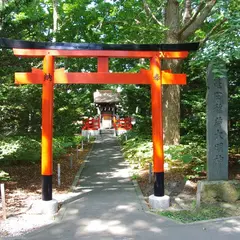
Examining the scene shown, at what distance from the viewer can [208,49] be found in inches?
263

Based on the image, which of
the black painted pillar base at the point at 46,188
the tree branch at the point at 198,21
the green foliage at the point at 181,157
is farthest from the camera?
the tree branch at the point at 198,21

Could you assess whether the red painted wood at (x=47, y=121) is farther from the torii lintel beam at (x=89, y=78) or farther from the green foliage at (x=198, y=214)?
the green foliage at (x=198, y=214)

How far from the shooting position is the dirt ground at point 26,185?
759 centimetres

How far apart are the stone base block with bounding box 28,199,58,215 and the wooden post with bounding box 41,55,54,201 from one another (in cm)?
16

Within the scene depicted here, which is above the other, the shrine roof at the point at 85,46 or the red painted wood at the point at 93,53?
the shrine roof at the point at 85,46

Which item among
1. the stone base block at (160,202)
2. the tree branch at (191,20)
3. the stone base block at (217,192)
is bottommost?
the stone base block at (160,202)

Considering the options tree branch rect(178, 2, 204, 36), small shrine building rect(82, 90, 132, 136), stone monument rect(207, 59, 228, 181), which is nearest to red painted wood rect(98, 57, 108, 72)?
stone monument rect(207, 59, 228, 181)

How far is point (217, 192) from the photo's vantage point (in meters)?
7.22

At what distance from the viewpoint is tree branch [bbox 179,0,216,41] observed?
11344mm

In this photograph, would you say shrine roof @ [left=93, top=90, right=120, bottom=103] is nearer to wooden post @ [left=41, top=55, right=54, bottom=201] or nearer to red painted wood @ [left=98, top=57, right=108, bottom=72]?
red painted wood @ [left=98, top=57, right=108, bottom=72]

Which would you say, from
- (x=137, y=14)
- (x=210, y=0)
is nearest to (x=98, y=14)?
(x=137, y=14)

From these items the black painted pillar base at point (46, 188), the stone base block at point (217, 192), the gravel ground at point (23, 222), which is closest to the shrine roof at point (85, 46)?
the black painted pillar base at point (46, 188)

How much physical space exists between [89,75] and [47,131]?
170cm

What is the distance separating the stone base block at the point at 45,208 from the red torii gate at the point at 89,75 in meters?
0.17
